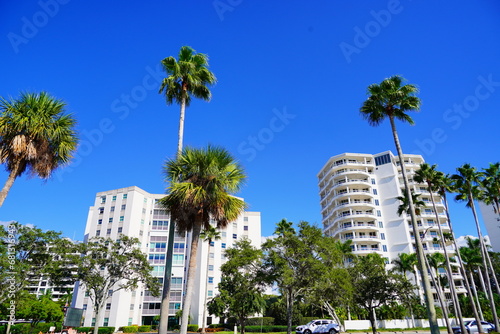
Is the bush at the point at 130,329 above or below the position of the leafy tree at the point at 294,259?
below

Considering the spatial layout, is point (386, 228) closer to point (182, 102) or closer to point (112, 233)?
point (112, 233)

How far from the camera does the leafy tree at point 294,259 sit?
26500 millimetres

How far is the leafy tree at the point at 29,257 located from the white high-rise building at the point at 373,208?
58404mm

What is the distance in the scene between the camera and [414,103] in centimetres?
2255

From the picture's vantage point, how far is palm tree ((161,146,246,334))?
15188 mm

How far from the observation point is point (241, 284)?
119 feet

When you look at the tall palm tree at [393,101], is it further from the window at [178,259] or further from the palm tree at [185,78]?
the window at [178,259]

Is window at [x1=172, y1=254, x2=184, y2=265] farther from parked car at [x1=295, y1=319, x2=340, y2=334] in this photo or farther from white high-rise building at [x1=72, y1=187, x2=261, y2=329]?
parked car at [x1=295, y1=319, x2=340, y2=334]

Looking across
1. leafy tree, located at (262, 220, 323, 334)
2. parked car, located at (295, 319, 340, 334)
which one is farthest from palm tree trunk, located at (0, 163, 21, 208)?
parked car, located at (295, 319, 340, 334)

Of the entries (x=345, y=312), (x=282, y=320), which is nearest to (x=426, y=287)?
(x=345, y=312)

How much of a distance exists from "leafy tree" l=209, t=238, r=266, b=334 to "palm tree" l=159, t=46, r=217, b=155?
55.1 ft

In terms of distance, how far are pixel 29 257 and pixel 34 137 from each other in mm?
22725

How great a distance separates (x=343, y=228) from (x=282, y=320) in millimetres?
28674

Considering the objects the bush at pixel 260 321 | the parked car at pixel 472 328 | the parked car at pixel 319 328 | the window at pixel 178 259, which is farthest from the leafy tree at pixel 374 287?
the window at pixel 178 259
